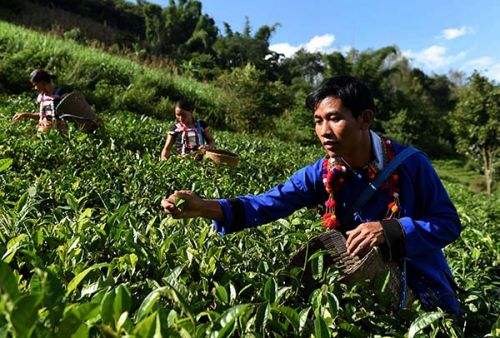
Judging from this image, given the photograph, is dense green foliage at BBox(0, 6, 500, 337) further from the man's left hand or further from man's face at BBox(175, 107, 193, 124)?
man's face at BBox(175, 107, 193, 124)

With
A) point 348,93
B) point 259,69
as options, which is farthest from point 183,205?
point 259,69

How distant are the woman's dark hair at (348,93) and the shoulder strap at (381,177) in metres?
0.22

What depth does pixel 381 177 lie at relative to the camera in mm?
2188


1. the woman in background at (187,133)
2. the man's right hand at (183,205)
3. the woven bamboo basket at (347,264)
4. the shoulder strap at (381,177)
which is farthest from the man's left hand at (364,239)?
the woman in background at (187,133)

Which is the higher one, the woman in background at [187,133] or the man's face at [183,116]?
the man's face at [183,116]

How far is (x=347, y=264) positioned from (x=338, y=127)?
1.86 ft

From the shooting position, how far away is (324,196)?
247 cm

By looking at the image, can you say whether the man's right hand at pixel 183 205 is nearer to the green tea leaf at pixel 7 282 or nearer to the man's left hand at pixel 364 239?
the man's left hand at pixel 364 239

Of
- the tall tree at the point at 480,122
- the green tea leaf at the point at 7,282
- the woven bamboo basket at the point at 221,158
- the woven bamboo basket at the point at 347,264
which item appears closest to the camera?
the green tea leaf at the point at 7,282

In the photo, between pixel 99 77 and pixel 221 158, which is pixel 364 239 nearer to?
pixel 221 158

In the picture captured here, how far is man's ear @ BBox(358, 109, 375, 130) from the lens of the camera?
2180mm

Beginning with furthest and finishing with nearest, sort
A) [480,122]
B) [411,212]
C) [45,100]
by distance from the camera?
[480,122]
[45,100]
[411,212]

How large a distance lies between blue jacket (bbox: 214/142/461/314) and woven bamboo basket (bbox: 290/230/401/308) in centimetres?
20

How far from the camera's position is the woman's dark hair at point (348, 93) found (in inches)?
84.4
